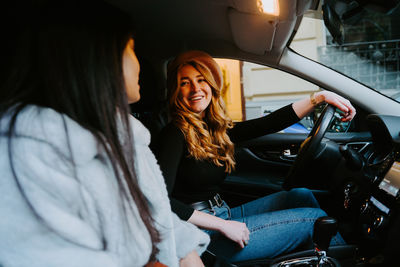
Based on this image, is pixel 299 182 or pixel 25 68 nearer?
pixel 25 68

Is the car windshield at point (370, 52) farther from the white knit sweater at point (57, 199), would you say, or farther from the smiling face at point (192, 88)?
the white knit sweater at point (57, 199)

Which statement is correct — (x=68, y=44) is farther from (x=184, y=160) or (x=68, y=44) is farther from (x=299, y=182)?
(x=299, y=182)

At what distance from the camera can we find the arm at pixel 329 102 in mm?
Answer: 1549

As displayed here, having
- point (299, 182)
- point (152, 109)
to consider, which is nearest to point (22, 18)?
point (152, 109)

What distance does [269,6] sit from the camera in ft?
4.52

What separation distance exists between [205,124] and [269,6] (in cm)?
59

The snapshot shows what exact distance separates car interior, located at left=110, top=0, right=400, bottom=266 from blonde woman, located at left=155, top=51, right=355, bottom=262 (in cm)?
8

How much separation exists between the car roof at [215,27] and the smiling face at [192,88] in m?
0.36

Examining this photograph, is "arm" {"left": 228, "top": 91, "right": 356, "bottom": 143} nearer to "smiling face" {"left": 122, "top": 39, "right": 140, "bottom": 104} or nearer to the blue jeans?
the blue jeans

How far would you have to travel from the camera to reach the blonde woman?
4.40ft

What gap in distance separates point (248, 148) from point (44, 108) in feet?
6.85

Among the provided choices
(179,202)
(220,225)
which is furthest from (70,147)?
(220,225)

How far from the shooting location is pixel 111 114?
69cm

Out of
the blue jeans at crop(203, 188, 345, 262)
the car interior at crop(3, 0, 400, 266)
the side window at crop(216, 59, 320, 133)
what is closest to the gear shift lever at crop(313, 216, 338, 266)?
the car interior at crop(3, 0, 400, 266)
